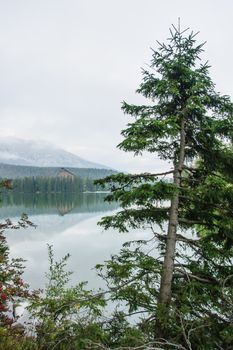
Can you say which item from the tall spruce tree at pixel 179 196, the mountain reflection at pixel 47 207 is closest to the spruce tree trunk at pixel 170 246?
the tall spruce tree at pixel 179 196

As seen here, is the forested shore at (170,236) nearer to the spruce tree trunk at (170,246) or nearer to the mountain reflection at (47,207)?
the spruce tree trunk at (170,246)

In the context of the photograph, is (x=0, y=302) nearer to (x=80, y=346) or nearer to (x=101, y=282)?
(x=80, y=346)

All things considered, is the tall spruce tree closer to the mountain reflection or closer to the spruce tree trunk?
the spruce tree trunk

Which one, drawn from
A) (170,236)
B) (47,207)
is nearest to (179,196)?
(170,236)

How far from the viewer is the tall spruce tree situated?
6367mm

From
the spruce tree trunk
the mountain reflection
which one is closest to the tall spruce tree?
the spruce tree trunk

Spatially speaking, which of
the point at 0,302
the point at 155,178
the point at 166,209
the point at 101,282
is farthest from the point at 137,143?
the point at 101,282

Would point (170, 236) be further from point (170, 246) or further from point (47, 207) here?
point (47, 207)

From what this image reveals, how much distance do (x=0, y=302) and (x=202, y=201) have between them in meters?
4.85

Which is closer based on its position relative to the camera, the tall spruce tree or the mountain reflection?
the tall spruce tree

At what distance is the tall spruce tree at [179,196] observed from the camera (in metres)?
6.37

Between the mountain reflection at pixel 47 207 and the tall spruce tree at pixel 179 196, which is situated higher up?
the tall spruce tree at pixel 179 196

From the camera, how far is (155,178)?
727 cm

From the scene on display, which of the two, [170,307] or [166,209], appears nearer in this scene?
[170,307]
